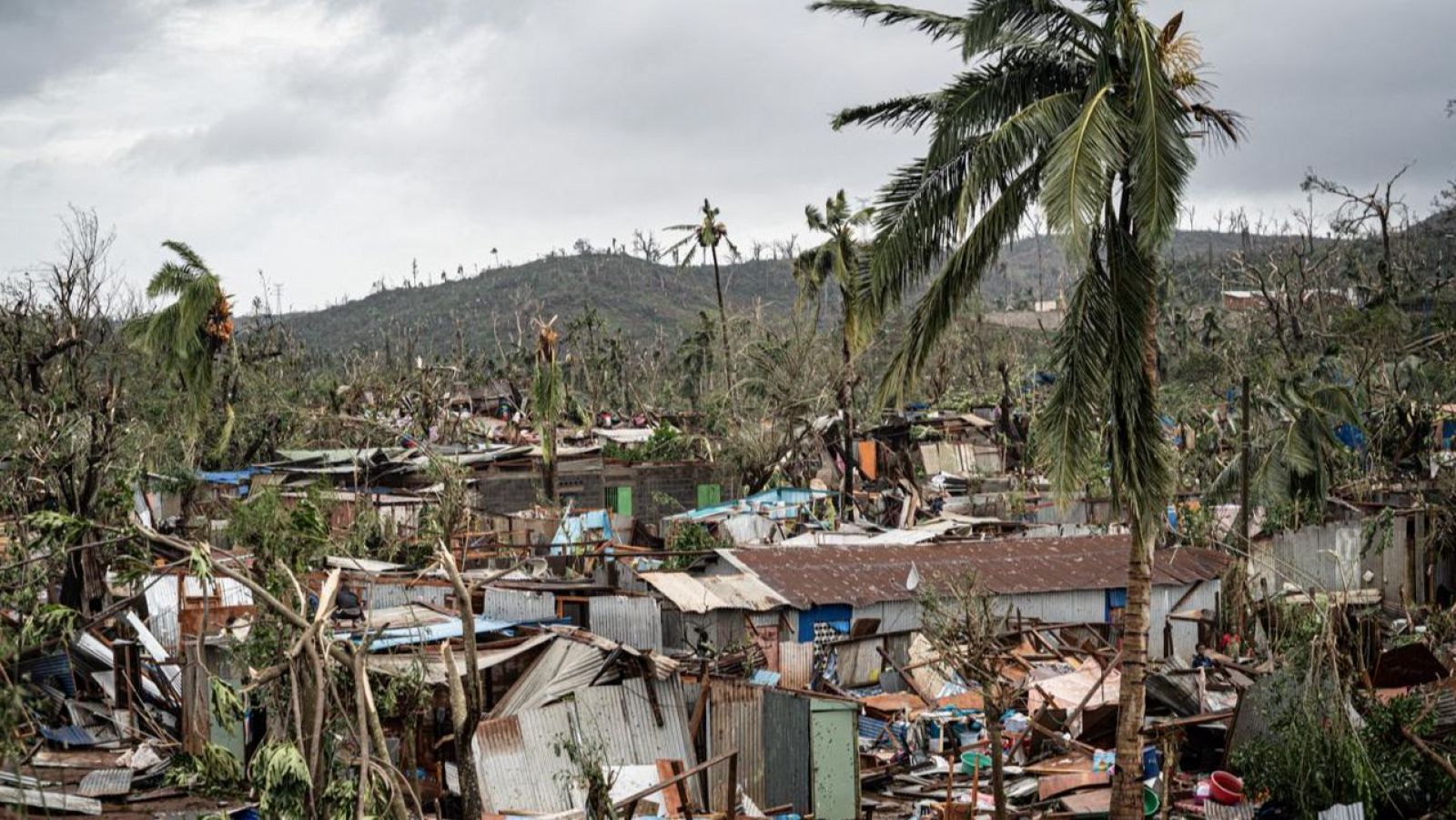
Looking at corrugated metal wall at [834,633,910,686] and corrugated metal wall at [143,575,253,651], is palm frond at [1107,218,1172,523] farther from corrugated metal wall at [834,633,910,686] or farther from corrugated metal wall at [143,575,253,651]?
corrugated metal wall at [143,575,253,651]

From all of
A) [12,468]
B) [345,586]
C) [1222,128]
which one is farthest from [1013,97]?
[12,468]

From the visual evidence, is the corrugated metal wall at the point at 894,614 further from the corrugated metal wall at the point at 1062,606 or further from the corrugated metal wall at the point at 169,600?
the corrugated metal wall at the point at 169,600

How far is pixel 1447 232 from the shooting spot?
56344 millimetres

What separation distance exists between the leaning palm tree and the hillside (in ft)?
251

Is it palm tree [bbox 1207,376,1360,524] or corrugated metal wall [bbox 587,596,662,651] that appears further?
palm tree [bbox 1207,376,1360,524]

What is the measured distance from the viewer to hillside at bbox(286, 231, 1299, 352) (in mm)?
93312

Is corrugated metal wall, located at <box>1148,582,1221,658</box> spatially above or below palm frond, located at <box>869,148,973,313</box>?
below

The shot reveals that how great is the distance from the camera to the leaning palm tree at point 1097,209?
9.51 metres

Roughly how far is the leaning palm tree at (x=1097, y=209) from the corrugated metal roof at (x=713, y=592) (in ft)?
22.2

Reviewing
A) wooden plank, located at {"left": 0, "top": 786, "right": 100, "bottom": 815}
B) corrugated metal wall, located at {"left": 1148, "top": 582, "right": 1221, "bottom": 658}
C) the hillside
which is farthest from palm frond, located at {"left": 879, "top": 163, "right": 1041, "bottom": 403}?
the hillside

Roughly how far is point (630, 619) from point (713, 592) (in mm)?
1657

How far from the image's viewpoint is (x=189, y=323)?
824 inches

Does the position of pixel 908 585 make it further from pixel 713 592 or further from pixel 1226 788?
pixel 1226 788

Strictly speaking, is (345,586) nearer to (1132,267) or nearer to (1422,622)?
(1132,267)
